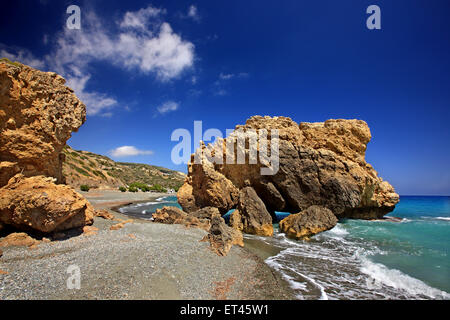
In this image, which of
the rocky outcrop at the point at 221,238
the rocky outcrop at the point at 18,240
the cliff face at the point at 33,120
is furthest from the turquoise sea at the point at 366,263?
the cliff face at the point at 33,120

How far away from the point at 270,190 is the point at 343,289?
1131cm

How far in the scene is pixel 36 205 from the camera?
27.3 ft

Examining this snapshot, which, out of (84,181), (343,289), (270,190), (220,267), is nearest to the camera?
(343,289)

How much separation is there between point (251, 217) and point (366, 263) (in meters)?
7.83

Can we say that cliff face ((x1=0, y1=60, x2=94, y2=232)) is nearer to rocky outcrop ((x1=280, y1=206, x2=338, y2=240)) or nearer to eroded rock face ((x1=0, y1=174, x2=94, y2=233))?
eroded rock face ((x1=0, y1=174, x2=94, y2=233))

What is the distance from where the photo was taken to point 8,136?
8828 millimetres

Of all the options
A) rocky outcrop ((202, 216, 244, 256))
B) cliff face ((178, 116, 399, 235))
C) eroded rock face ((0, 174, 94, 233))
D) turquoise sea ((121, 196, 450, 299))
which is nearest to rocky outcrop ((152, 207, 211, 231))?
cliff face ((178, 116, 399, 235))

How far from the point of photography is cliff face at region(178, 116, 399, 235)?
17828mm

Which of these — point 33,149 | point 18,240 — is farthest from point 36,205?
point 33,149

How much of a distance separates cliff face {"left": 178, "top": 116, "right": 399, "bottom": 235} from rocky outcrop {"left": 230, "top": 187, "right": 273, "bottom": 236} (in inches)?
23.7

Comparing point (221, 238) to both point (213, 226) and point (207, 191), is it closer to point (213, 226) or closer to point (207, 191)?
point (213, 226)

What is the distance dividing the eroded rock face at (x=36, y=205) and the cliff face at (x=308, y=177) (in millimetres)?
11435
